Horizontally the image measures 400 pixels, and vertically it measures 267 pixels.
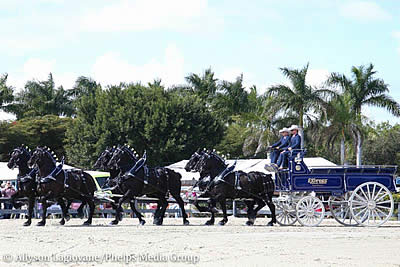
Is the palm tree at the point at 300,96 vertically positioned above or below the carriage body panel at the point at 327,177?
above

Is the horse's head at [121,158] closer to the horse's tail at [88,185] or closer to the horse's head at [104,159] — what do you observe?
the horse's head at [104,159]

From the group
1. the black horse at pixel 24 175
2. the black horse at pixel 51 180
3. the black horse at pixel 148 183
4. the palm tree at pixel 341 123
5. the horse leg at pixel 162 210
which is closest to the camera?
the black horse at pixel 51 180

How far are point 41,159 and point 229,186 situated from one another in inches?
219

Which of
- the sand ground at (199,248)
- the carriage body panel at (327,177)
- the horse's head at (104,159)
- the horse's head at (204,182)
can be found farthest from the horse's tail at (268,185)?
the horse's head at (104,159)

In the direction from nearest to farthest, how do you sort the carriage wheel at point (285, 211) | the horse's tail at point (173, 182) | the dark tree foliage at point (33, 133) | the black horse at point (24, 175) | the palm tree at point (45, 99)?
the black horse at point (24, 175) < the carriage wheel at point (285, 211) < the horse's tail at point (173, 182) < the dark tree foliage at point (33, 133) < the palm tree at point (45, 99)

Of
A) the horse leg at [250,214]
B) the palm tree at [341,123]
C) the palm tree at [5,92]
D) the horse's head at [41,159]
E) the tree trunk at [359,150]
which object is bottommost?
the horse leg at [250,214]

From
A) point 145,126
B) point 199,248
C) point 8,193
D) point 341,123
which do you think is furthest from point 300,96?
point 199,248

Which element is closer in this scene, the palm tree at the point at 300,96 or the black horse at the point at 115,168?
the black horse at the point at 115,168

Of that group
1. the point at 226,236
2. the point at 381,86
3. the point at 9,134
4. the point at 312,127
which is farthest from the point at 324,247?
the point at 9,134

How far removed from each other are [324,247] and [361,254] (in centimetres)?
125

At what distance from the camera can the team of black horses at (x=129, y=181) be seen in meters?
21.9

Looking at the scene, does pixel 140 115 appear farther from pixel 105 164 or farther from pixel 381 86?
pixel 105 164

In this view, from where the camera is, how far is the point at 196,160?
22.7 metres

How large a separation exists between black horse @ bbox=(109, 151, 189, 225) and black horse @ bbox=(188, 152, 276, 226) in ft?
4.11
